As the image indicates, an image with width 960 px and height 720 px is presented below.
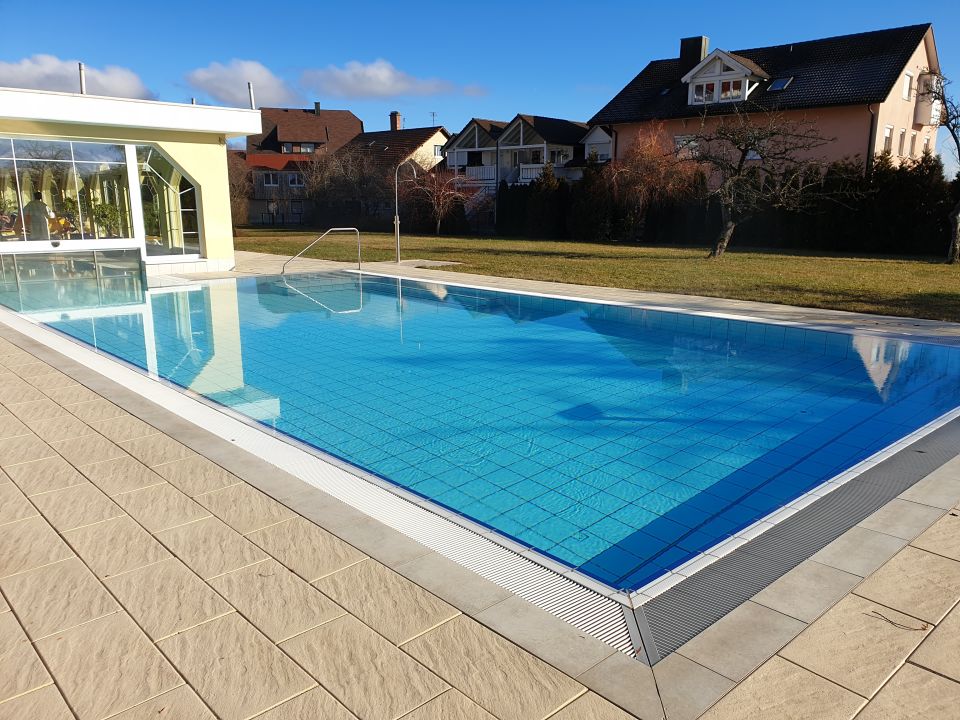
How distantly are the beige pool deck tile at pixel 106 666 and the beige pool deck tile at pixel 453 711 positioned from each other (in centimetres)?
82

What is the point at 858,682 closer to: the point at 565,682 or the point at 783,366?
the point at 565,682

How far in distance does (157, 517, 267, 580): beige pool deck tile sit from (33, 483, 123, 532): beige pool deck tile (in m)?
0.45

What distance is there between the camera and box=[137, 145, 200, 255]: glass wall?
55.1ft

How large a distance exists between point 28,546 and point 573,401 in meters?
4.46

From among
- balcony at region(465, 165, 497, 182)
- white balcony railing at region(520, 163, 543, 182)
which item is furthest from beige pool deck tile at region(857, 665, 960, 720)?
balcony at region(465, 165, 497, 182)

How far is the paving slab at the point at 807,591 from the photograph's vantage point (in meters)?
2.71

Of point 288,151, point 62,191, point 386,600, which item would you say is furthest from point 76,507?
point 288,151

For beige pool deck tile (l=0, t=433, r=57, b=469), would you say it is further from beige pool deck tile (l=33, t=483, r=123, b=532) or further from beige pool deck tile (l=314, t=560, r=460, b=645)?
beige pool deck tile (l=314, t=560, r=460, b=645)

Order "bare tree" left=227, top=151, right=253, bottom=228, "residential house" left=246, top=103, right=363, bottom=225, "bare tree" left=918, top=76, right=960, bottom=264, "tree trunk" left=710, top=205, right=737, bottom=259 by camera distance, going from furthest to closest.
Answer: "residential house" left=246, top=103, right=363, bottom=225, "bare tree" left=227, top=151, right=253, bottom=228, "tree trunk" left=710, top=205, right=737, bottom=259, "bare tree" left=918, top=76, right=960, bottom=264

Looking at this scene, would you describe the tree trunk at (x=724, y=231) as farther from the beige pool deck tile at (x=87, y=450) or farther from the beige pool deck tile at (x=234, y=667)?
the beige pool deck tile at (x=234, y=667)

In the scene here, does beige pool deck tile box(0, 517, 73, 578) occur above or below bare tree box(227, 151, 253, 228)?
below

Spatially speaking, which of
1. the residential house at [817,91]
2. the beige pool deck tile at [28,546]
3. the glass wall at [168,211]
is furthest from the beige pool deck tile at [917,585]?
the residential house at [817,91]

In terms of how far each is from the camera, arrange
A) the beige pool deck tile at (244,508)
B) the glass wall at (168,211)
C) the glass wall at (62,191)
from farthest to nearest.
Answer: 1. the glass wall at (168,211)
2. the glass wall at (62,191)
3. the beige pool deck tile at (244,508)

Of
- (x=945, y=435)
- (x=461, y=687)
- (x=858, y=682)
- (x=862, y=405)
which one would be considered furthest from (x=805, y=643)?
(x=862, y=405)
